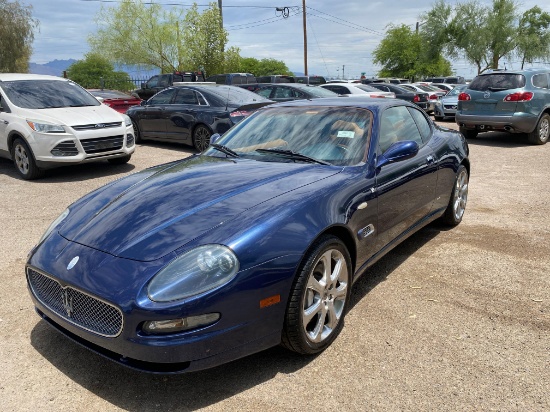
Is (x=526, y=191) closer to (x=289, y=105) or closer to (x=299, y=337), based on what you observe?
(x=289, y=105)

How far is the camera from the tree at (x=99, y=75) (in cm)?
3328

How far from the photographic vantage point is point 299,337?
106 inches

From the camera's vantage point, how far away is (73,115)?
7.95m

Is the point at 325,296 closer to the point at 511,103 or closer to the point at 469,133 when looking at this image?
the point at 511,103

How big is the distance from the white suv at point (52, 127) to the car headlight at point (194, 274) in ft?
19.7

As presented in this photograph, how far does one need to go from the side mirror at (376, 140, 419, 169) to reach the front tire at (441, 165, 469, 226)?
1.57 meters

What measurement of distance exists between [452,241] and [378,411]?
2.84 m

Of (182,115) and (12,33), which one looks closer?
(182,115)

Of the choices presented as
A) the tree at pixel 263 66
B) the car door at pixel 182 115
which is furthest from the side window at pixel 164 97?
the tree at pixel 263 66

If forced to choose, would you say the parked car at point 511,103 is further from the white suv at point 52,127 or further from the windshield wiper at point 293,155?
the windshield wiper at point 293,155

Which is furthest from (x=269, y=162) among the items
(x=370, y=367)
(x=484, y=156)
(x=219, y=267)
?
(x=484, y=156)

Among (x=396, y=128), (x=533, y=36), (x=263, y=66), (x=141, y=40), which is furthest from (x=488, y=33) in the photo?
(x=263, y=66)

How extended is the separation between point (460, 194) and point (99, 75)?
46268 millimetres

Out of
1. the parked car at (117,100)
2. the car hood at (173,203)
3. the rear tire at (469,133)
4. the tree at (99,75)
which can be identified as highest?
the tree at (99,75)
